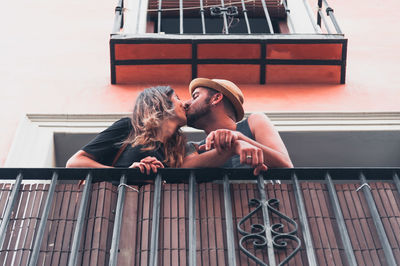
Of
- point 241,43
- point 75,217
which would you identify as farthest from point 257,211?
point 241,43

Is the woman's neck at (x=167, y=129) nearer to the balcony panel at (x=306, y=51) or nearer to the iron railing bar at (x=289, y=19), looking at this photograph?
the balcony panel at (x=306, y=51)

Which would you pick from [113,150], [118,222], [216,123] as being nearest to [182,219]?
[118,222]

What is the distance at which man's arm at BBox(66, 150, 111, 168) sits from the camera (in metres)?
3.83

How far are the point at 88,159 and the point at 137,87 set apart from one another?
9.01ft

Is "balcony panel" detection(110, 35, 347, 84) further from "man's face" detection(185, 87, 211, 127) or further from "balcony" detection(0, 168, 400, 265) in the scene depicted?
"balcony" detection(0, 168, 400, 265)

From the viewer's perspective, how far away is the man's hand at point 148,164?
3641 mm

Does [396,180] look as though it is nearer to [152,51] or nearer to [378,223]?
[378,223]

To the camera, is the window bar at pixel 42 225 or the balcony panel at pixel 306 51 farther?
the balcony panel at pixel 306 51

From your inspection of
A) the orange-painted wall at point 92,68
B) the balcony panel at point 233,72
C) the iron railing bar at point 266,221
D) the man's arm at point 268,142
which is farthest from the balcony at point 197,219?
the balcony panel at point 233,72

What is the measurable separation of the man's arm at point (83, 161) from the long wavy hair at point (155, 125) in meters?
0.28

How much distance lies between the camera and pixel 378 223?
3.48 meters

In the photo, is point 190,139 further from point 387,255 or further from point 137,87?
point 387,255

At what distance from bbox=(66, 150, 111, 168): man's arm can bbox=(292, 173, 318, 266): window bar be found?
127cm

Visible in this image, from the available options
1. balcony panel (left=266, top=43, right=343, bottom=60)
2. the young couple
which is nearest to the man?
the young couple
